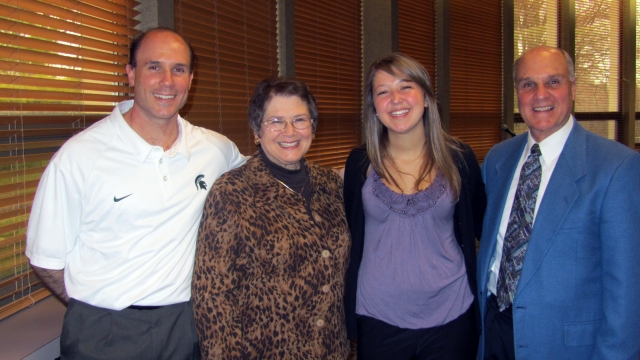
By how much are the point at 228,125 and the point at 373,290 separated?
6.57 feet

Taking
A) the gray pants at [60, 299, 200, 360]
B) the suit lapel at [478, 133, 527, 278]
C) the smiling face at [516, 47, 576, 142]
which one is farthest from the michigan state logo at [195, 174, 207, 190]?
the smiling face at [516, 47, 576, 142]

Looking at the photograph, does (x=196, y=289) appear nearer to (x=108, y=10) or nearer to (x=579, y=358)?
(x=579, y=358)

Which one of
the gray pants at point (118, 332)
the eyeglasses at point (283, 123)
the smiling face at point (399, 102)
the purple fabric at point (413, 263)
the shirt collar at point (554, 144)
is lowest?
the gray pants at point (118, 332)

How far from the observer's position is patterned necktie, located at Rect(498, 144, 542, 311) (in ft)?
5.72

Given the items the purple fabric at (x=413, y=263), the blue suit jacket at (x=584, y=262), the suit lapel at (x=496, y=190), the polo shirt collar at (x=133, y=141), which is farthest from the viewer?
the suit lapel at (x=496, y=190)

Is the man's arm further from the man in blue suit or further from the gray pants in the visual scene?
the man in blue suit

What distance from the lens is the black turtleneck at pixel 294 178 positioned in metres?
1.84

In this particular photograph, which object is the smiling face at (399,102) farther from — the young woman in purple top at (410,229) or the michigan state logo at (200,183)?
the michigan state logo at (200,183)

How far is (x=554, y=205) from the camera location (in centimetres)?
165

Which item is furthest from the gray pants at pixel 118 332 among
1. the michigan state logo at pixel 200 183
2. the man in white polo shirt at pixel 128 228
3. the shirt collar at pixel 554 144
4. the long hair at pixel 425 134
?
the shirt collar at pixel 554 144

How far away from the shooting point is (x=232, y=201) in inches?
63.8

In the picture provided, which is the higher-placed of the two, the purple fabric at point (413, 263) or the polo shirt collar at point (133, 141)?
the polo shirt collar at point (133, 141)

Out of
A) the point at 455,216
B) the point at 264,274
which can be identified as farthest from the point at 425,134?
the point at 264,274

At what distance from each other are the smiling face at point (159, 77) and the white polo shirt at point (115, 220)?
0.11 metres
